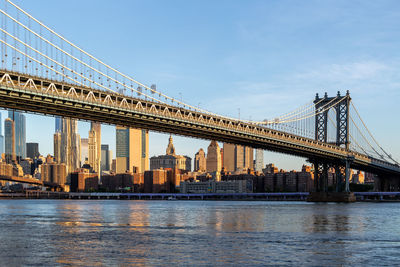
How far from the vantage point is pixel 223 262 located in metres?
23.9

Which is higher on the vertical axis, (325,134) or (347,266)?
(325,134)

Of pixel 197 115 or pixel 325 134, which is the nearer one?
pixel 197 115

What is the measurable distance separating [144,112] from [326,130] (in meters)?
54.6

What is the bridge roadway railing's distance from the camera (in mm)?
51812

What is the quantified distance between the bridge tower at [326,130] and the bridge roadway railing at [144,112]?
8039 millimetres

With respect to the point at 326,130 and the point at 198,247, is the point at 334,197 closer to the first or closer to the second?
the point at 326,130

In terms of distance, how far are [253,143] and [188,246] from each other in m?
59.2

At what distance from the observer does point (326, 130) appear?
11088 centimetres

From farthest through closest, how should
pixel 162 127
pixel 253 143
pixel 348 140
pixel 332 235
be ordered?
1. pixel 348 140
2. pixel 253 143
3. pixel 162 127
4. pixel 332 235

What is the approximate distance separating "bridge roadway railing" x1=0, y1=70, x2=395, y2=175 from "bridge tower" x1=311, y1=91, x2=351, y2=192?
8.04 metres

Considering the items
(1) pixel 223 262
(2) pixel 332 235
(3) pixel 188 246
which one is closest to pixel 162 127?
(2) pixel 332 235

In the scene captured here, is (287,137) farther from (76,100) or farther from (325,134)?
(76,100)

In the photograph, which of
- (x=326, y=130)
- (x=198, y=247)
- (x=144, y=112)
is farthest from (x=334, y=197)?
(x=198, y=247)

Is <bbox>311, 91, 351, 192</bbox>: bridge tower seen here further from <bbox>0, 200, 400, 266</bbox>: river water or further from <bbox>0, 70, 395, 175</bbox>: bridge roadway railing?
<bbox>0, 200, 400, 266</bbox>: river water
